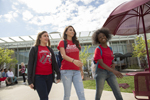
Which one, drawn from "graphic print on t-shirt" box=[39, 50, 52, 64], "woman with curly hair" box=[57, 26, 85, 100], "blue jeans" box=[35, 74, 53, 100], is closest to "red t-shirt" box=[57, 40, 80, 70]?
"woman with curly hair" box=[57, 26, 85, 100]

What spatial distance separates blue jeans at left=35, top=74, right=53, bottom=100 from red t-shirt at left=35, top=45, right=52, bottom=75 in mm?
80

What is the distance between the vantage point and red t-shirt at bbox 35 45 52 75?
241 cm

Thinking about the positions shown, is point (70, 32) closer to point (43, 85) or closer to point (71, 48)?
point (71, 48)

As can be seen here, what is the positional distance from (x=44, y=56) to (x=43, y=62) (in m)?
0.13

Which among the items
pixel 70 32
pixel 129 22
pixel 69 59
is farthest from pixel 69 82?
pixel 129 22

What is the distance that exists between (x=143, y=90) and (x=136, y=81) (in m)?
0.23

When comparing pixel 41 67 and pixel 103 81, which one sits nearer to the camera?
pixel 41 67

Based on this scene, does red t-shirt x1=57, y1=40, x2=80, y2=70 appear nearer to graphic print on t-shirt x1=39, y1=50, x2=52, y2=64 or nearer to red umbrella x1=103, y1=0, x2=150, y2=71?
graphic print on t-shirt x1=39, y1=50, x2=52, y2=64

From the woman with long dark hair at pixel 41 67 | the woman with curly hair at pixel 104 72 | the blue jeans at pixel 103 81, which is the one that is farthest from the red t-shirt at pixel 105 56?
the woman with long dark hair at pixel 41 67

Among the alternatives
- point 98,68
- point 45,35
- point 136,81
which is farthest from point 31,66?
point 136,81

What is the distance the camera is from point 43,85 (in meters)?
2.27

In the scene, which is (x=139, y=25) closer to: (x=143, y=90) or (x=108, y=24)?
(x=108, y=24)

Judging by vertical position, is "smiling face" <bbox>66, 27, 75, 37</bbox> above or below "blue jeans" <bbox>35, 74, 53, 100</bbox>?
above

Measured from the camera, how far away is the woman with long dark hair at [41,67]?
2.27 metres
